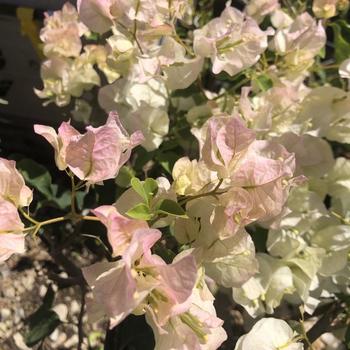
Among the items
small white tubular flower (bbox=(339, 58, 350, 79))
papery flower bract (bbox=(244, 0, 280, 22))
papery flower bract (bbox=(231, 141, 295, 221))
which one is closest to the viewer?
papery flower bract (bbox=(231, 141, 295, 221))

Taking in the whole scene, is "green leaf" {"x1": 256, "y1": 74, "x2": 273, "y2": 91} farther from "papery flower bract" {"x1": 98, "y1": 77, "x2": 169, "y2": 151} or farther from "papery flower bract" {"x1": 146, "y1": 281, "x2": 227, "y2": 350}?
"papery flower bract" {"x1": 146, "y1": 281, "x2": 227, "y2": 350}

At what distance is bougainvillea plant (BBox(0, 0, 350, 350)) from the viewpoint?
0.51m

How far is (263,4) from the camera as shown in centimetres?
92

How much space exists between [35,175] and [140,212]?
1.78ft

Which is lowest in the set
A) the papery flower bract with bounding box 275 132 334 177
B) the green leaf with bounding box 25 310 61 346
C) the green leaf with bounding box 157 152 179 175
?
the green leaf with bounding box 25 310 61 346

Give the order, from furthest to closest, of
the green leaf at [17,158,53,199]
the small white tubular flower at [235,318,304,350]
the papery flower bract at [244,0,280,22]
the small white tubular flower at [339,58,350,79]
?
the green leaf at [17,158,53,199]
the papery flower bract at [244,0,280,22]
the small white tubular flower at [339,58,350,79]
the small white tubular flower at [235,318,304,350]

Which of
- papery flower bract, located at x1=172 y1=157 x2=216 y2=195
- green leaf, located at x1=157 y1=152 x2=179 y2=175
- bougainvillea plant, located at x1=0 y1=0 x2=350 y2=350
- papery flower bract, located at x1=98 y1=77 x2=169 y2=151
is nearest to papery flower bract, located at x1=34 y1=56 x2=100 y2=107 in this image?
bougainvillea plant, located at x1=0 y1=0 x2=350 y2=350

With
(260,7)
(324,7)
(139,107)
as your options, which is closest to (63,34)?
(139,107)

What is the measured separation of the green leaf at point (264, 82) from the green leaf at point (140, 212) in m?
0.40

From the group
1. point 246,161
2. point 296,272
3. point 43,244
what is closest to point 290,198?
point 296,272

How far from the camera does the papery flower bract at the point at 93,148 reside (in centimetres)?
53

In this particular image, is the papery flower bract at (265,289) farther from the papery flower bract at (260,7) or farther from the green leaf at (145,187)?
the papery flower bract at (260,7)

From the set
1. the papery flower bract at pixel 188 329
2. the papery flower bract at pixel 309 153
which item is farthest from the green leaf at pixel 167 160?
the papery flower bract at pixel 188 329

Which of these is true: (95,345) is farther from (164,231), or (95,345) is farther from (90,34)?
(90,34)
